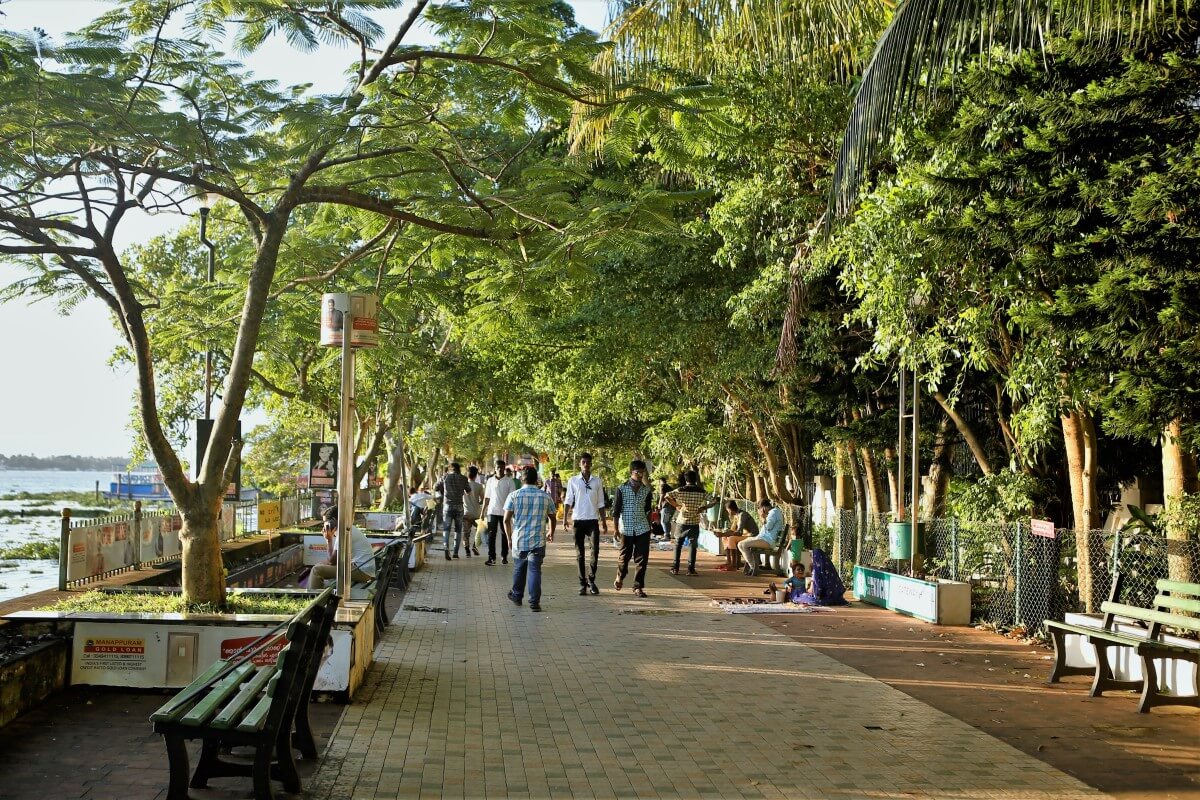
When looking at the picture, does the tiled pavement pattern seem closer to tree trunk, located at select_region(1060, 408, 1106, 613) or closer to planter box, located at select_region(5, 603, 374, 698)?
planter box, located at select_region(5, 603, 374, 698)

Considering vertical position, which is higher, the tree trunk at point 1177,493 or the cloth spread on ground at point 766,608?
the tree trunk at point 1177,493

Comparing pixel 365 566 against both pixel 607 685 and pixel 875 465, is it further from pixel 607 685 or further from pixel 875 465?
pixel 875 465

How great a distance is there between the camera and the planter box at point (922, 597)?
13.7 metres

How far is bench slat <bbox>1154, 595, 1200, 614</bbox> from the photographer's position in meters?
8.41

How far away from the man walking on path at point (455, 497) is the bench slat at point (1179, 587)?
1524 cm

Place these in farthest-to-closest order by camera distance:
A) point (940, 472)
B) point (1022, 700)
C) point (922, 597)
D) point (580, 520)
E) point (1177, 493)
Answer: point (940, 472)
point (580, 520)
point (922, 597)
point (1177, 493)
point (1022, 700)

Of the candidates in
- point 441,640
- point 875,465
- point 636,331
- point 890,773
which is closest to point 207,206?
point 441,640

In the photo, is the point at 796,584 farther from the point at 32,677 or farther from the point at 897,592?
the point at 32,677

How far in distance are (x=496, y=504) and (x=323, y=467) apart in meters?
4.83

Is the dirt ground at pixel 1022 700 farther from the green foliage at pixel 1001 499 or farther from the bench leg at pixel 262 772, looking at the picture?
the bench leg at pixel 262 772

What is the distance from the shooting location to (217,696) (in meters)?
5.73

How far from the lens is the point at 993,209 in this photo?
30.8ft

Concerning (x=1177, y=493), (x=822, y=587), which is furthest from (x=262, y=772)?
(x=822, y=587)

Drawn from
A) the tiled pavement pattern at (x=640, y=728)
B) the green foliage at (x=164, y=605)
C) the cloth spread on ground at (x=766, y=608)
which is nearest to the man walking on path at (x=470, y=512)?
the cloth spread on ground at (x=766, y=608)
